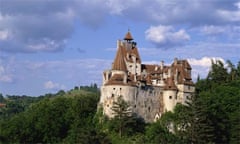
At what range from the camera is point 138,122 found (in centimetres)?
7644

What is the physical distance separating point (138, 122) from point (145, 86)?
5530 millimetres

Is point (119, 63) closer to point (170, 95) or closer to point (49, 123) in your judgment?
point (170, 95)

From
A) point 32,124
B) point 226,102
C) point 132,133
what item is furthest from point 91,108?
point 226,102

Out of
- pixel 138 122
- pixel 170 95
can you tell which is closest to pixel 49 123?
pixel 138 122

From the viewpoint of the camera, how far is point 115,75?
7631cm

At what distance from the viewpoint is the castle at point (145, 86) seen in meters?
75.9

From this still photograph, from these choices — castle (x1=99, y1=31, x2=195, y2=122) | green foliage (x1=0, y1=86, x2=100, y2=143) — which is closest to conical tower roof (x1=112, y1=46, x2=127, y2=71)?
castle (x1=99, y1=31, x2=195, y2=122)

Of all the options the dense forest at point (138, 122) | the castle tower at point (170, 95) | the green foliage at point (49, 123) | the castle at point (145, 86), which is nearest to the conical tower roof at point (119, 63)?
the castle at point (145, 86)

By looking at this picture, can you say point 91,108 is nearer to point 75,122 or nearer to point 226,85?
point 75,122

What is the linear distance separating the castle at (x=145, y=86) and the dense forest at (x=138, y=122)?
164 centimetres

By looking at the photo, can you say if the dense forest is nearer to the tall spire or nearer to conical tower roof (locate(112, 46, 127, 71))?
conical tower roof (locate(112, 46, 127, 71))

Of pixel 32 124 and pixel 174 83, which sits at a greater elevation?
pixel 174 83

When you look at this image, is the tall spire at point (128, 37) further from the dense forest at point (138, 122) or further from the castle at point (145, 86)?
the dense forest at point (138, 122)

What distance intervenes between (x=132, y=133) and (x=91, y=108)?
16419 mm
